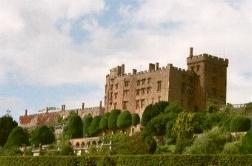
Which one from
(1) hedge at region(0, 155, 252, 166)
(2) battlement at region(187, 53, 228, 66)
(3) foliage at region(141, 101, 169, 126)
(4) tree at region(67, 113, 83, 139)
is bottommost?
(1) hedge at region(0, 155, 252, 166)

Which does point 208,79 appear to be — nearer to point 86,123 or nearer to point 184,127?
point 86,123

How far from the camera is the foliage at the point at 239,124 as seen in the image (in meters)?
53.8

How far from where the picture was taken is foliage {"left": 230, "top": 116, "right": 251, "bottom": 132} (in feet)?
176

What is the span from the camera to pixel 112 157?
30.9 m

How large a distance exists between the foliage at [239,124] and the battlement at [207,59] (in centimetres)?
1958

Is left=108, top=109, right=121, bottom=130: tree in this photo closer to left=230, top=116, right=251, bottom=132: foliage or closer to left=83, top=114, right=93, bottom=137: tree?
left=83, top=114, right=93, bottom=137: tree

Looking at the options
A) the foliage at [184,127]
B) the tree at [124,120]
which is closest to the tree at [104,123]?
the tree at [124,120]

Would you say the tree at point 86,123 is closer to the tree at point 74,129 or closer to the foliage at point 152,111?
the tree at point 74,129

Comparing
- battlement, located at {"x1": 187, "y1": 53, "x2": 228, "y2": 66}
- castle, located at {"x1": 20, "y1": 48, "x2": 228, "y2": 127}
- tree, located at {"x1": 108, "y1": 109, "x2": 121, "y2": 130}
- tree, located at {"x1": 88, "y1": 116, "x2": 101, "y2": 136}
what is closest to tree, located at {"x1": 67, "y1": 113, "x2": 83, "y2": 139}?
tree, located at {"x1": 88, "y1": 116, "x2": 101, "y2": 136}

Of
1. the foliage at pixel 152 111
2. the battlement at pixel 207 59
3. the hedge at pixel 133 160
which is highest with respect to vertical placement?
the battlement at pixel 207 59

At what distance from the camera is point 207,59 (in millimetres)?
73875

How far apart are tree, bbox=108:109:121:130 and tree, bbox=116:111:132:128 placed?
817 mm

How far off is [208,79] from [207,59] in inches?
92.2

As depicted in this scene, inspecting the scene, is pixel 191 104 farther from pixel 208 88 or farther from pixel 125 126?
pixel 125 126
